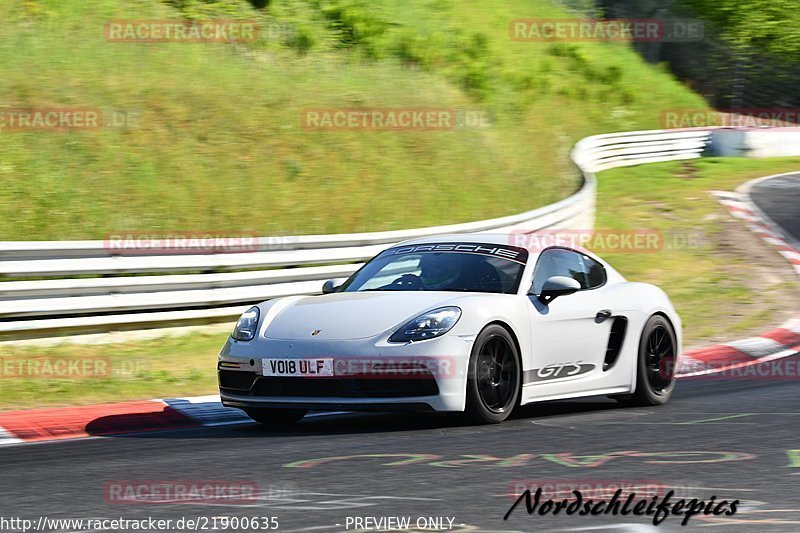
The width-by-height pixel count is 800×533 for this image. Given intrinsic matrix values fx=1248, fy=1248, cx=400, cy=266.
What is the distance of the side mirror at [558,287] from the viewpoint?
26.9 ft

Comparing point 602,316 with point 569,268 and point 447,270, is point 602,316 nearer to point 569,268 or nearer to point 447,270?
point 569,268

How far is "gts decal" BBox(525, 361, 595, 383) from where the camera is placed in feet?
26.4

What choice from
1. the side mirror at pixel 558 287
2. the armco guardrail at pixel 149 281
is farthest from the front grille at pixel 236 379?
the armco guardrail at pixel 149 281

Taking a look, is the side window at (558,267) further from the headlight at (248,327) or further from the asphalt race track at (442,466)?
the headlight at (248,327)

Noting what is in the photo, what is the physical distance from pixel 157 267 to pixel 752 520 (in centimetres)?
776

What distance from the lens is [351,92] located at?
23.0 meters

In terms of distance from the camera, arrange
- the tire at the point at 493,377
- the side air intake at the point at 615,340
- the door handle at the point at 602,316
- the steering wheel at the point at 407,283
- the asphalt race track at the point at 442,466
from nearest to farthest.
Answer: the asphalt race track at the point at 442,466, the tire at the point at 493,377, the steering wheel at the point at 407,283, the door handle at the point at 602,316, the side air intake at the point at 615,340

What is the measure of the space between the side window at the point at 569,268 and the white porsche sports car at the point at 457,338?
0.04 feet

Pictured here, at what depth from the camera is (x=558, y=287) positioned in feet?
26.8

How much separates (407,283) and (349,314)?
746 mm

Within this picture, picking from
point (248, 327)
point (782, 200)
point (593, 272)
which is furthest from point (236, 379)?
point (782, 200)

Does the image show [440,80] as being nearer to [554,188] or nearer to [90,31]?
[554,188]

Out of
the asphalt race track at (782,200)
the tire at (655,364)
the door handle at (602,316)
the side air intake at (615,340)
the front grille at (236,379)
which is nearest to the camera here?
the front grille at (236,379)

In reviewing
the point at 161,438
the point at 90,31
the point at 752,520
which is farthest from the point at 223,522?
the point at 90,31
